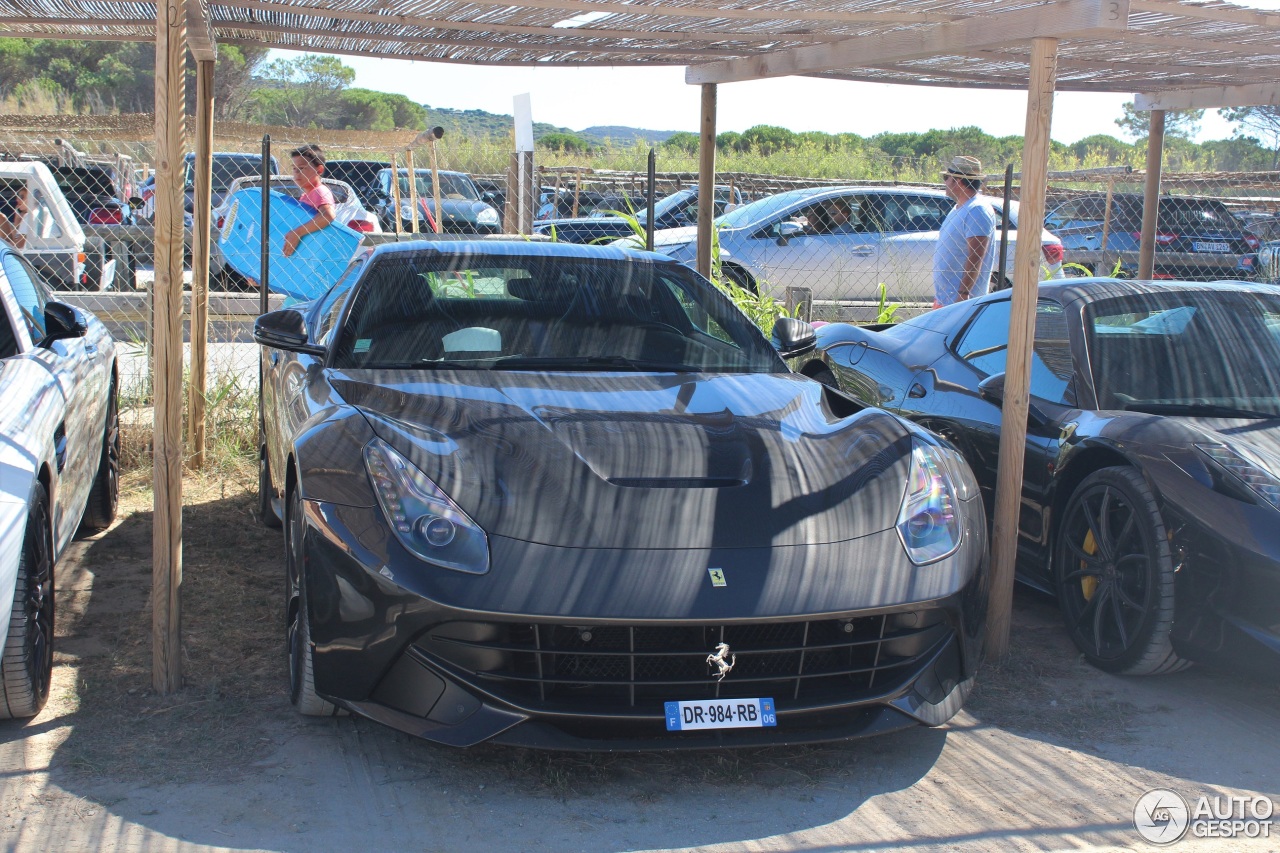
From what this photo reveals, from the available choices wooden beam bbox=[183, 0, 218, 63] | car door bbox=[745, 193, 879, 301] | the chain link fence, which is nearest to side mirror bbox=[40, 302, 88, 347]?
wooden beam bbox=[183, 0, 218, 63]

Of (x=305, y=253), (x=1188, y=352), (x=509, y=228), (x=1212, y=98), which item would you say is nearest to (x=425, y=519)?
(x=1188, y=352)

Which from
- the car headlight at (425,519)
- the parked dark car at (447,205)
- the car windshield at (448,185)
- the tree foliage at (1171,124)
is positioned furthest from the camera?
the tree foliage at (1171,124)

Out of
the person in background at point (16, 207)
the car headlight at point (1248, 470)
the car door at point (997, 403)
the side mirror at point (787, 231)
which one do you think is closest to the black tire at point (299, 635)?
the car door at point (997, 403)

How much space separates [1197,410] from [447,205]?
16.1 m

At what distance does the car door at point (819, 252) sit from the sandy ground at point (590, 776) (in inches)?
345

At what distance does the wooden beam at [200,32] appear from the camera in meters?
5.16

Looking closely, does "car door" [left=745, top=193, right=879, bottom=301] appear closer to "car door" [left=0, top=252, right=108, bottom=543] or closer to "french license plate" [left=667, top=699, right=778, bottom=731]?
"car door" [left=0, top=252, right=108, bottom=543]

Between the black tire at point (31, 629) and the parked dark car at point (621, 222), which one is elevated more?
the parked dark car at point (621, 222)

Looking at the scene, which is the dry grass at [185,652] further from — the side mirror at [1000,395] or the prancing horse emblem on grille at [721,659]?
the side mirror at [1000,395]

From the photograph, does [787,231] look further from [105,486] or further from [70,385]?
[70,385]

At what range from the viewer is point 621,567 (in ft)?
9.86

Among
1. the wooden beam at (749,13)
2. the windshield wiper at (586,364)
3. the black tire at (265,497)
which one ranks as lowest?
the black tire at (265,497)

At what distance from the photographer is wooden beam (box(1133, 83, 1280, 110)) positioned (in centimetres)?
696

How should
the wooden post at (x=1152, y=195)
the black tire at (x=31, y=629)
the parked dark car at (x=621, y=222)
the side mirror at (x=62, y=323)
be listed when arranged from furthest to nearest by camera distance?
the parked dark car at (x=621, y=222)
the wooden post at (x=1152, y=195)
the side mirror at (x=62, y=323)
the black tire at (x=31, y=629)
